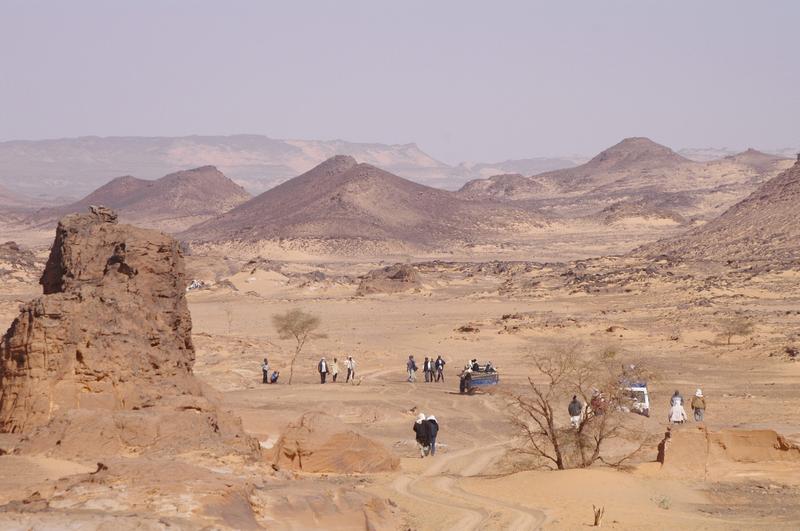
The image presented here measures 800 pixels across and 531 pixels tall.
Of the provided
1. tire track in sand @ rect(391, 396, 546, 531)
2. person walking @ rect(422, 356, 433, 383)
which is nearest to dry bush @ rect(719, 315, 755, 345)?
person walking @ rect(422, 356, 433, 383)

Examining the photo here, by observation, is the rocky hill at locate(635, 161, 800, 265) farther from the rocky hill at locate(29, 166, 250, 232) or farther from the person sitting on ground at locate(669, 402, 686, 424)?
the rocky hill at locate(29, 166, 250, 232)

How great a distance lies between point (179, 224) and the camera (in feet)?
465

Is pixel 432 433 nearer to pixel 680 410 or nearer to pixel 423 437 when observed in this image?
pixel 423 437

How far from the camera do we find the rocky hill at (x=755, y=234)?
68875 mm

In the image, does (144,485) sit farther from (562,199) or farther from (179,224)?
(562,199)

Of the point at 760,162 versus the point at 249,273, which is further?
the point at 760,162

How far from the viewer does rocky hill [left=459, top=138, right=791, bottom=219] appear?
139250 millimetres

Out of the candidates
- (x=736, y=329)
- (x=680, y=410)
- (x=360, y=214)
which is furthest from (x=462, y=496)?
(x=360, y=214)

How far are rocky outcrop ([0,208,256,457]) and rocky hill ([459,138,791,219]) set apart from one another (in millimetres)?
115084

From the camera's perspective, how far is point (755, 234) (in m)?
74.2

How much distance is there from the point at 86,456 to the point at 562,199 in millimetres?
143044

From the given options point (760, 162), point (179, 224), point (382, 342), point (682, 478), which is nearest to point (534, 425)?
point (682, 478)

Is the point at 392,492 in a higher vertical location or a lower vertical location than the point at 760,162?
lower

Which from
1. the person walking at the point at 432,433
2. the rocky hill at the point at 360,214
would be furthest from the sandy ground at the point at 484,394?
the rocky hill at the point at 360,214
